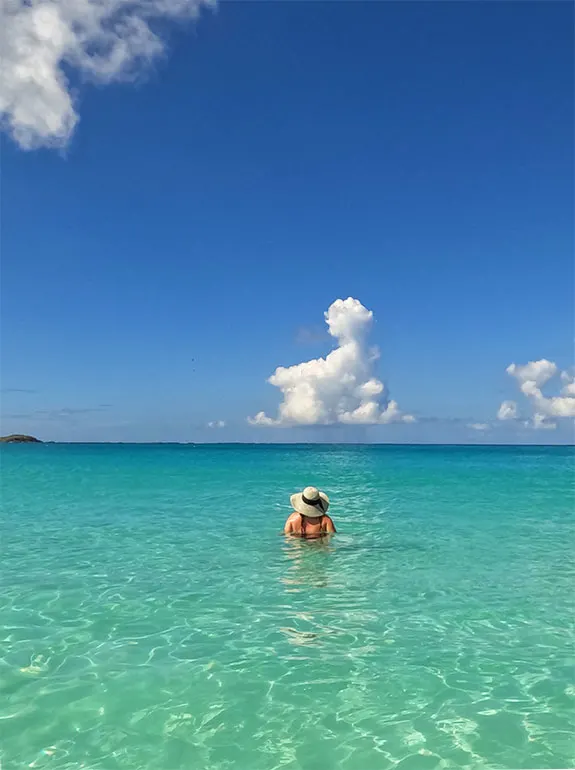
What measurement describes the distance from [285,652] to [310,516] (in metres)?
6.54

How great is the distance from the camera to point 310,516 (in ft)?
45.8

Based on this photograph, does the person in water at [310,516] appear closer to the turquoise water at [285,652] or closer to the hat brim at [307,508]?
the hat brim at [307,508]

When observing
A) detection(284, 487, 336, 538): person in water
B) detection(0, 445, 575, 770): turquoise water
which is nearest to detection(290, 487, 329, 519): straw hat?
detection(284, 487, 336, 538): person in water

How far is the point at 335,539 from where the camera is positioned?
14.6 meters

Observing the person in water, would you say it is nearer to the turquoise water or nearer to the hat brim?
the hat brim

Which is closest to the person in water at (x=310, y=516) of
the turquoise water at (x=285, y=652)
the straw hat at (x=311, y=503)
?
the straw hat at (x=311, y=503)

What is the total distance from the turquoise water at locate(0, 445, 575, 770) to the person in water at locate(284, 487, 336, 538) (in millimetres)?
414

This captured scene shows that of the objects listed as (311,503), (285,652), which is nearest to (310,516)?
(311,503)

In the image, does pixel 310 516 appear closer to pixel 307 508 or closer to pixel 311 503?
pixel 307 508

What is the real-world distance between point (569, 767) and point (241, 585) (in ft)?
20.1

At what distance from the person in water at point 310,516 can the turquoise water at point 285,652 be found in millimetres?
414

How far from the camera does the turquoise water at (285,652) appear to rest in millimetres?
5434

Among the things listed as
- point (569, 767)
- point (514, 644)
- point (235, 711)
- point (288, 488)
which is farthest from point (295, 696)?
point (288, 488)

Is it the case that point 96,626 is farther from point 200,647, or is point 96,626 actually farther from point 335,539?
point 335,539
